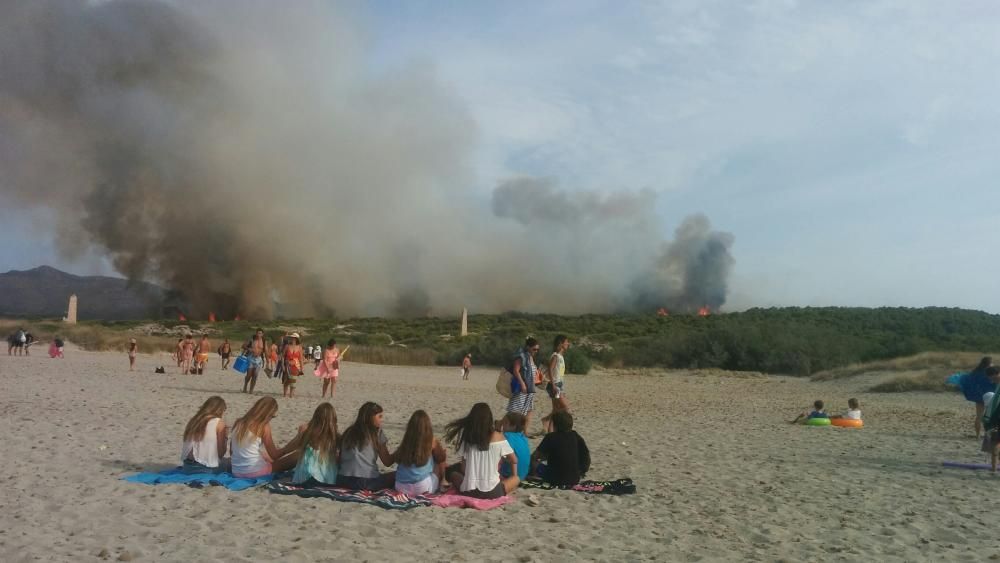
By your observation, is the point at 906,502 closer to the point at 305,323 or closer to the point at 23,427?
the point at 23,427

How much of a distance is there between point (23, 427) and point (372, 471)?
245 inches

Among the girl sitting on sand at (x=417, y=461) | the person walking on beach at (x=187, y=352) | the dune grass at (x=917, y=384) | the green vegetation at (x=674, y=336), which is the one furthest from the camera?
the green vegetation at (x=674, y=336)

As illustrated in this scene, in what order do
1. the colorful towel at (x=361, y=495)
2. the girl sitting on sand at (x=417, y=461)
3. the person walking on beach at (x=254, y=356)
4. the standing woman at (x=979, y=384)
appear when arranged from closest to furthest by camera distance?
the colorful towel at (x=361, y=495) → the girl sitting on sand at (x=417, y=461) → the standing woman at (x=979, y=384) → the person walking on beach at (x=254, y=356)

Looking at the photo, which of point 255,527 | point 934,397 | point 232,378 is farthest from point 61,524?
point 934,397

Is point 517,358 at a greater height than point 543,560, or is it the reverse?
point 517,358

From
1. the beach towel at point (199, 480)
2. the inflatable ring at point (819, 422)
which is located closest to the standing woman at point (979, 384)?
the inflatable ring at point (819, 422)

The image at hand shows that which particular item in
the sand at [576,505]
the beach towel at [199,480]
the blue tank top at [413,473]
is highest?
the blue tank top at [413,473]

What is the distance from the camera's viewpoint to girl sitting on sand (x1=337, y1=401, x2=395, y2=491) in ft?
25.8

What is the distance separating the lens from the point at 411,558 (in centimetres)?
580

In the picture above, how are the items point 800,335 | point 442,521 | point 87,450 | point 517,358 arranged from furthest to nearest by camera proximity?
point 800,335
point 517,358
point 87,450
point 442,521

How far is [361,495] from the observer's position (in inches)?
298

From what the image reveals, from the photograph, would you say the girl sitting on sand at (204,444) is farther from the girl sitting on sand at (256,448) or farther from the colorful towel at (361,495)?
the colorful towel at (361,495)

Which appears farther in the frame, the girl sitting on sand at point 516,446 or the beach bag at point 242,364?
the beach bag at point 242,364

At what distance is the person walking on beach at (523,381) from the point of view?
11.2 metres
